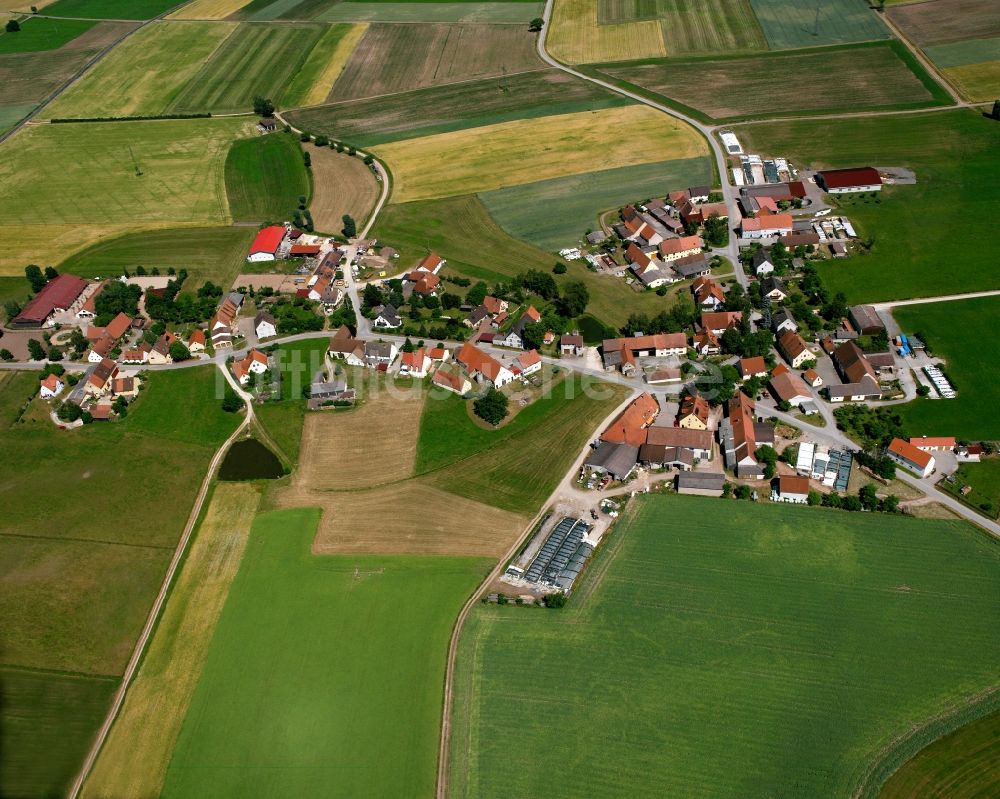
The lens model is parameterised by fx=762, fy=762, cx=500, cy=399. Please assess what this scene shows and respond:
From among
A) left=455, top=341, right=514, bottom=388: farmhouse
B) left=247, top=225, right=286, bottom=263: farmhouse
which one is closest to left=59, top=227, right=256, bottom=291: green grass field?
left=247, top=225, right=286, bottom=263: farmhouse

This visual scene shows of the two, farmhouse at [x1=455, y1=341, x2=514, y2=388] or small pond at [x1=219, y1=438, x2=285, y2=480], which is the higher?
farmhouse at [x1=455, y1=341, x2=514, y2=388]

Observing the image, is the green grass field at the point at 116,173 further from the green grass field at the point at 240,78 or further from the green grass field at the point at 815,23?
the green grass field at the point at 815,23

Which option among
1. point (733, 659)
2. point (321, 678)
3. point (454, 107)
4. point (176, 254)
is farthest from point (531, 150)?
point (321, 678)

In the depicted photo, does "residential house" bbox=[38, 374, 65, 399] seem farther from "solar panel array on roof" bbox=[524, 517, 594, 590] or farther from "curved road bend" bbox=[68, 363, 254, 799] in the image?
"solar panel array on roof" bbox=[524, 517, 594, 590]

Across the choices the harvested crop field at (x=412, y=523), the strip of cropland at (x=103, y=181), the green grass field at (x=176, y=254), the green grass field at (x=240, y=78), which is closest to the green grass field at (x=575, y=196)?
the green grass field at (x=176, y=254)

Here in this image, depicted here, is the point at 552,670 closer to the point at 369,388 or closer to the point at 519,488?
the point at 519,488
